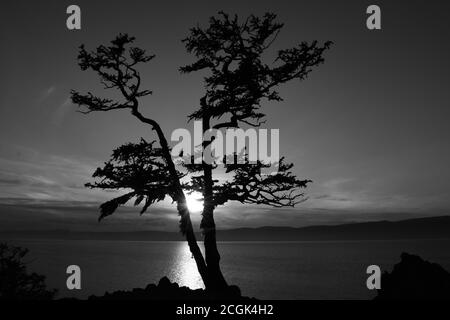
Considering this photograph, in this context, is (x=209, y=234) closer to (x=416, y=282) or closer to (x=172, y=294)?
(x=172, y=294)

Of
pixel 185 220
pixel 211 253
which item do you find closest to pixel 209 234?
pixel 211 253

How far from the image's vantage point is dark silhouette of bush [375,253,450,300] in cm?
2131

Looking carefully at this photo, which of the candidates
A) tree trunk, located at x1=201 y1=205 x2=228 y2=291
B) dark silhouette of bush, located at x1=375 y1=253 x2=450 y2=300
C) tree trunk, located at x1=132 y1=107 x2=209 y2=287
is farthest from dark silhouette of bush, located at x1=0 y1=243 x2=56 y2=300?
dark silhouette of bush, located at x1=375 y1=253 x2=450 y2=300

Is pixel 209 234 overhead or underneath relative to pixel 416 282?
overhead

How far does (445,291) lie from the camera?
2128 centimetres

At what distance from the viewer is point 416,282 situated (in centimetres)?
2188

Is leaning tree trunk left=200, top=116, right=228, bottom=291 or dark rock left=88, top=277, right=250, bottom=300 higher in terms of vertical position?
leaning tree trunk left=200, top=116, right=228, bottom=291

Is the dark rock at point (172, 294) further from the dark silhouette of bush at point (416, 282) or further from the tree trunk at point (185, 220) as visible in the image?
the dark silhouette of bush at point (416, 282)

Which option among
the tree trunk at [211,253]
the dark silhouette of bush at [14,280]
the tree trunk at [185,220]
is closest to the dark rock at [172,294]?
the tree trunk at [211,253]

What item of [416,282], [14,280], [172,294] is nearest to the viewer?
[172,294]

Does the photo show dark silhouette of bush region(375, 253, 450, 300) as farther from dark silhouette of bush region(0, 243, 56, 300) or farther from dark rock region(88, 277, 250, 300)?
dark silhouette of bush region(0, 243, 56, 300)

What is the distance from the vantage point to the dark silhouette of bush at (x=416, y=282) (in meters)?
21.3
